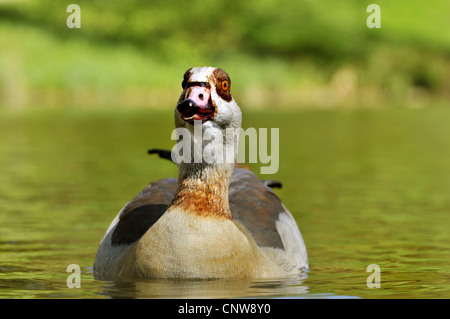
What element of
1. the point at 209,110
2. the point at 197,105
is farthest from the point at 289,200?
the point at 197,105

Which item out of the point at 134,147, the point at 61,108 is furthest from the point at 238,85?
the point at 134,147

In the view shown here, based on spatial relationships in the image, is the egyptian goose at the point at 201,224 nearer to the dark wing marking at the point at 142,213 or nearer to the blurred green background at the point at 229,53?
the dark wing marking at the point at 142,213

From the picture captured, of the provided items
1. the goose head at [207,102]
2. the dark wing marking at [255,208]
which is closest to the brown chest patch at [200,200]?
the goose head at [207,102]

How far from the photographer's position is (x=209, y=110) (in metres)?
9.00

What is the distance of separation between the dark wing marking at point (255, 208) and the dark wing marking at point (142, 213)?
710 millimetres

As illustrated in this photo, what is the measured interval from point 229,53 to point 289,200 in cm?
4054

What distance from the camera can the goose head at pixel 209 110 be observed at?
8.90m

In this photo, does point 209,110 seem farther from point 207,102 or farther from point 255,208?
point 255,208

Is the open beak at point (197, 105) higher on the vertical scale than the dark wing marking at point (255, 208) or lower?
higher

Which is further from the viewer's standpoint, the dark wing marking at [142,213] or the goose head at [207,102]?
the dark wing marking at [142,213]

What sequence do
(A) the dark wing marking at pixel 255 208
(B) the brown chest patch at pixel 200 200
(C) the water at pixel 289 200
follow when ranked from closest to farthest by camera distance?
(B) the brown chest patch at pixel 200 200
(C) the water at pixel 289 200
(A) the dark wing marking at pixel 255 208

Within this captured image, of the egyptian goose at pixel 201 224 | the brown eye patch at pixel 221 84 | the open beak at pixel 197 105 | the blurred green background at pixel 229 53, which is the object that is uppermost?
the blurred green background at pixel 229 53

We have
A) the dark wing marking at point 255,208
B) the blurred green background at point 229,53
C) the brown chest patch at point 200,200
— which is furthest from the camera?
the blurred green background at point 229,53
